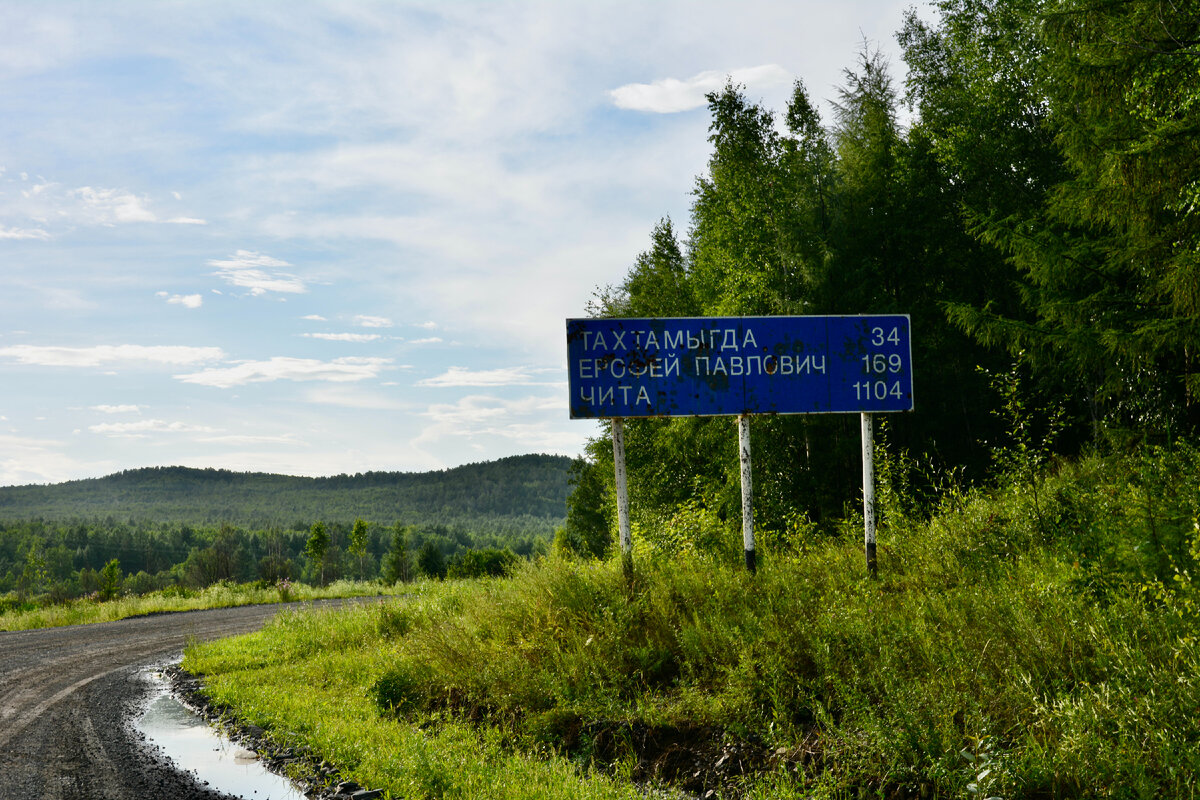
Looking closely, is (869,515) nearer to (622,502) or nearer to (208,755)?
(622,502)

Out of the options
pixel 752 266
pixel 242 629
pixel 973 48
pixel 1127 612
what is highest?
pixel 973 48

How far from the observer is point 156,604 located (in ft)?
79.6

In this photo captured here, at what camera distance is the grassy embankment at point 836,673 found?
14.9ft

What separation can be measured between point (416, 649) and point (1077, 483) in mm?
8729

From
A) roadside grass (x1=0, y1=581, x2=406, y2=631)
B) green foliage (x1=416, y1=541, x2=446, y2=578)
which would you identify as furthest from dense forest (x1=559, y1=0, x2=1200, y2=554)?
green foliage (x1=416, y1=541, x2=446, y2=578)

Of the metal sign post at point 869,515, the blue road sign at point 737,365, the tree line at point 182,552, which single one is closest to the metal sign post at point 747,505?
the blue road sign at point 737,365

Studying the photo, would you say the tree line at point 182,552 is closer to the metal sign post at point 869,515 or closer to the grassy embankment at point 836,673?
the grassy embankment at point 836,673

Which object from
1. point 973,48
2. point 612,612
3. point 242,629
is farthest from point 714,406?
point 973,48

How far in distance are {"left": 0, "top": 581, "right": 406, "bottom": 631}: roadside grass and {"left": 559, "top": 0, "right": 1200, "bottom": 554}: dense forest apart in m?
12.7

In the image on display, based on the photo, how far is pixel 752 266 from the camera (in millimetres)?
18844

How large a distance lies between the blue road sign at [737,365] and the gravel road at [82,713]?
5.81 meters

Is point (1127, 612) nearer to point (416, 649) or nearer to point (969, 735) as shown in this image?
point (969, 735)

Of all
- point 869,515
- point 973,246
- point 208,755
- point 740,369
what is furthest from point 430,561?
point 869,515

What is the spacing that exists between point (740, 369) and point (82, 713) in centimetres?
931
